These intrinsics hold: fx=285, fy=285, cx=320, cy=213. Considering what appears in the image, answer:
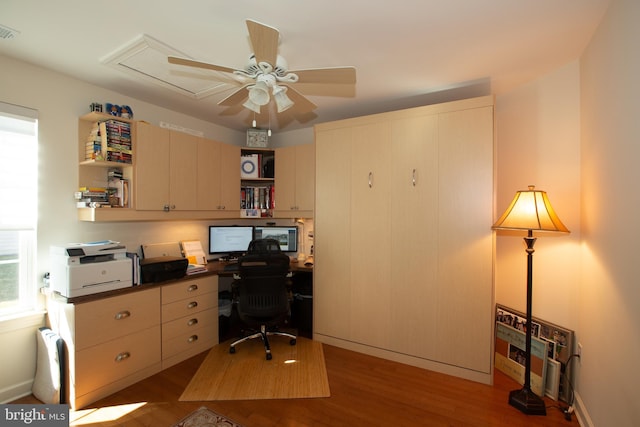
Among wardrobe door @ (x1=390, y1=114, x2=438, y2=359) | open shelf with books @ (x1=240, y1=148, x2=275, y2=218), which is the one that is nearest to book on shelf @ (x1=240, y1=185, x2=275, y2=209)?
open shelf with books @ (x1=240, y1=148, x2=275, y2=218)

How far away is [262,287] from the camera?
9.30 ft

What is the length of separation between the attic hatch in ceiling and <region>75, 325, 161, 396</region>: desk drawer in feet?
7.18

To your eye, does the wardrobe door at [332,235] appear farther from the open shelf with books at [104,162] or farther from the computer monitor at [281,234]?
the open shelf with books at [104,162]

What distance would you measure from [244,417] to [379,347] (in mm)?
1458

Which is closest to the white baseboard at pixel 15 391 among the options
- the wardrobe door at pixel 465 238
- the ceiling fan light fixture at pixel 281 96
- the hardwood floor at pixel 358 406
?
the hardwood floor at pixel 358 406

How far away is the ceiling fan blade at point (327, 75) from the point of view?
1.63m

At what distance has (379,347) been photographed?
2934mm

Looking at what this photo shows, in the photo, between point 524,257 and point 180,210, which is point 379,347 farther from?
point 180,210

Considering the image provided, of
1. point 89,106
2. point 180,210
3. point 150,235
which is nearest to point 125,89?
point 89,106

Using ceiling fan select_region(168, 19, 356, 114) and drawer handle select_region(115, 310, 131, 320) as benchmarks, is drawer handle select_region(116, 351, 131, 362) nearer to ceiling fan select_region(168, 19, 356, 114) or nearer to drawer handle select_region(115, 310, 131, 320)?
drawer handle select_region(115, 310, 131, 320)

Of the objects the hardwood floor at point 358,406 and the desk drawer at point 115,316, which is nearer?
the hardwood floor at point 358,406

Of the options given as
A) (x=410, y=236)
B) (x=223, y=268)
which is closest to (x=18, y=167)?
(x=223, y=268)

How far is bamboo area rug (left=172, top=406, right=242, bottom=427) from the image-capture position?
1.97m

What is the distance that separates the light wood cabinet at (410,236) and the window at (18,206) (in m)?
2.53
